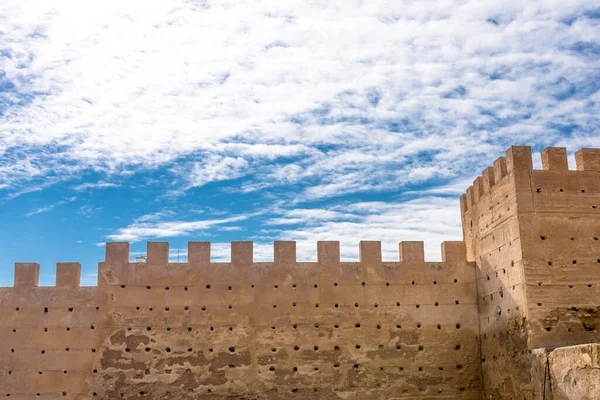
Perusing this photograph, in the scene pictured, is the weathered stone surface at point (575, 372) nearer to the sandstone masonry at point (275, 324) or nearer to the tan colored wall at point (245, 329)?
the sandstone masonry at point (275, 324)

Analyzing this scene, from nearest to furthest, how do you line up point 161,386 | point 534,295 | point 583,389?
point 583,389
point 534,295
point 161,386

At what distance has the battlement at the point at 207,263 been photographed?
16359 mm

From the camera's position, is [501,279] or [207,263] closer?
[501,279]

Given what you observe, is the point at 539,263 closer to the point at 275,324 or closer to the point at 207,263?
the point at 275,324

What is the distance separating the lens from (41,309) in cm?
1612

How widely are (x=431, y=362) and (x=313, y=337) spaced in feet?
9.44

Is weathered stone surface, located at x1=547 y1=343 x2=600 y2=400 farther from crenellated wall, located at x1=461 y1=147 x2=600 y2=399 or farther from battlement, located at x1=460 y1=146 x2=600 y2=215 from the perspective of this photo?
battlement, located at x1=460 y1=146 x2=600 y2=215

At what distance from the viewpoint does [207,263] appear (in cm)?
1650

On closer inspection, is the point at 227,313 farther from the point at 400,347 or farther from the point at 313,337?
the point at 400,347

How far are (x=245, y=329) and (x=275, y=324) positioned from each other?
2.36 ft

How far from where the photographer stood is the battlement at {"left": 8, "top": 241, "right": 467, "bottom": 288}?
16359 mm

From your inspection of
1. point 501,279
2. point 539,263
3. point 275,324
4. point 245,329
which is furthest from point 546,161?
point 245,329

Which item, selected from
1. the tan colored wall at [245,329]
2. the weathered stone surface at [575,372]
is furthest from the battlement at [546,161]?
the weathered stone surface at [575,372]

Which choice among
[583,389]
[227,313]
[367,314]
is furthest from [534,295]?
[227,313]
